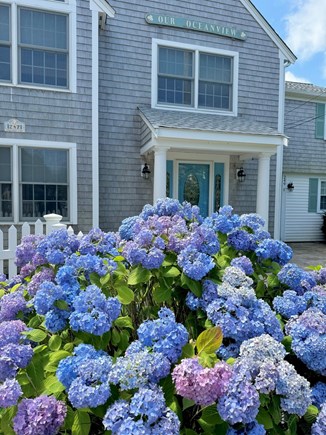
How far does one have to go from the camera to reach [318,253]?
9117mm

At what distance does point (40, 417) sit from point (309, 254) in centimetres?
886

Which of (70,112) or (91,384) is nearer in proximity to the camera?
(91,384)

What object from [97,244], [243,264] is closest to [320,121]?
[243,264]

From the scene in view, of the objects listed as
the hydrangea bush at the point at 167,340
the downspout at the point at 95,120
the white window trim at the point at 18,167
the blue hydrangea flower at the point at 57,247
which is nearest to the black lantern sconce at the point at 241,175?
the downspout at the point at 95,120

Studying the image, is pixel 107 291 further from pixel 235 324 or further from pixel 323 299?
pixel 323 299

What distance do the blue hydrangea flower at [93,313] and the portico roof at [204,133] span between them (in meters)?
5.62

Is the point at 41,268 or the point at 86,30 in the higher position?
the point at 86,30

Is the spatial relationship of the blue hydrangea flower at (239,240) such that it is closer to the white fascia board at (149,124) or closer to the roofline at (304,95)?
the white fascia board at (149,124)

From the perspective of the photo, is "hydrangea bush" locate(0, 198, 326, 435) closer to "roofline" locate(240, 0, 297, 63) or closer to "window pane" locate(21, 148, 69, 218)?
"window pane" locate(21, 148, 69, 218)

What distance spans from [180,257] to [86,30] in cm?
671

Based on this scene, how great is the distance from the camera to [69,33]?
678 centimetres

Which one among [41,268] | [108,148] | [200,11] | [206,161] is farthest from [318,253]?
[41,268]

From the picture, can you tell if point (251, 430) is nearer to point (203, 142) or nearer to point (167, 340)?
point (167, 340)

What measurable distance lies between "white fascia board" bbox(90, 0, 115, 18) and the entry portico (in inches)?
74.6
